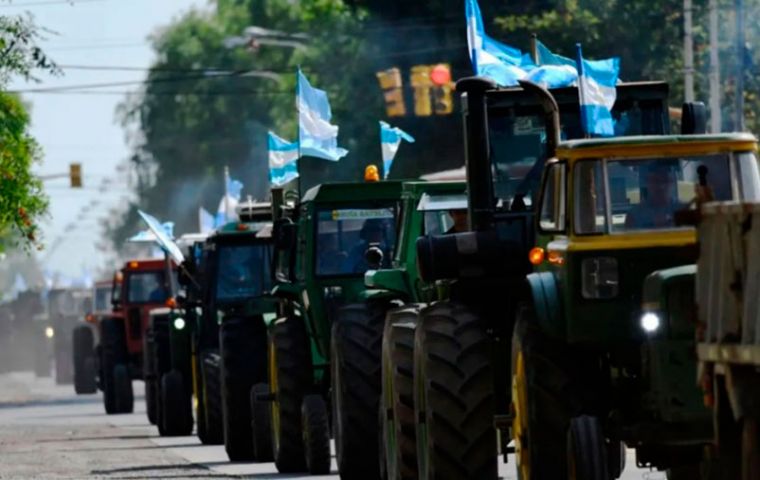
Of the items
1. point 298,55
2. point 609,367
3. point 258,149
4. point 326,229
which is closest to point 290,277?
point 326,229

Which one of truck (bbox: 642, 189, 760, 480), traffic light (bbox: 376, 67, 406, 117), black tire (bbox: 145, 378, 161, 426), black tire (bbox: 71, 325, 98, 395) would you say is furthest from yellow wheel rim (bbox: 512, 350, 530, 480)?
A: traffic light (bbox: 376, 67, 406, 117)

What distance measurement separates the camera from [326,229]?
26219mm

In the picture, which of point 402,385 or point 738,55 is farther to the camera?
point 738,55

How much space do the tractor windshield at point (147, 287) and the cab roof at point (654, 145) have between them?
104 feet

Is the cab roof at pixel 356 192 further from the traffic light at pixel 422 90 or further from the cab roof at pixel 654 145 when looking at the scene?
the traffic light at pixel 422 90

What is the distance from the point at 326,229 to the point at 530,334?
9.48m

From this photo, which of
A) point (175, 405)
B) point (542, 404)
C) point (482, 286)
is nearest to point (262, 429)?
point (175, 405)

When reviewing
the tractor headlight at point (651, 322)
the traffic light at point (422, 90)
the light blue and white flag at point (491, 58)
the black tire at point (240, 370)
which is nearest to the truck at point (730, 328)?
the tractor headlight at point (651, 322)

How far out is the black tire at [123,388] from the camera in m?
46.5

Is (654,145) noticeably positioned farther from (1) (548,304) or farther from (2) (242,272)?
(2) (242,272)

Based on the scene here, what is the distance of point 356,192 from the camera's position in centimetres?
2584

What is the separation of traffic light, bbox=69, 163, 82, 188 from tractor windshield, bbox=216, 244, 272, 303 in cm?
4720

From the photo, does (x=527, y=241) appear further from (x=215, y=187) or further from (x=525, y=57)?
(x=215, y=187)

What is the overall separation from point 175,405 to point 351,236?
10882 mm
